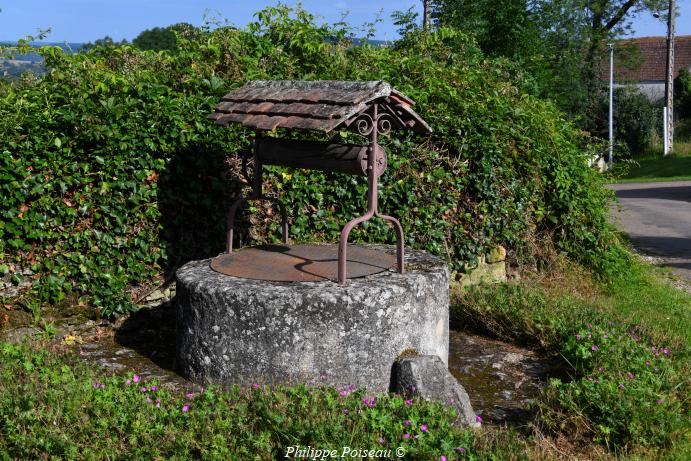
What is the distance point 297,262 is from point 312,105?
1.15m

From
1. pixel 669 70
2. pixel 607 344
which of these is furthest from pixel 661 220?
pixel 669 70

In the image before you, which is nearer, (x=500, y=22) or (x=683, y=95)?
(x=500, y=22)

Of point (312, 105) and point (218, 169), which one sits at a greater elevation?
point (312, 105)

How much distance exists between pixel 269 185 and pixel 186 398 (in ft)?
8.31

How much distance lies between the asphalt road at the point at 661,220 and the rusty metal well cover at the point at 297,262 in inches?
173

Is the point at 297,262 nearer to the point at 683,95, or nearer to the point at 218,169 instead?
the point at 218,169

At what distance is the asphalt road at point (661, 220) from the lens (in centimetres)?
1070

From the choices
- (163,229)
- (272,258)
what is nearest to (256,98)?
(272,258)

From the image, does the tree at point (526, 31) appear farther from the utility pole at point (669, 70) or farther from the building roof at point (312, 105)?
the utility pole at point (669, 70)

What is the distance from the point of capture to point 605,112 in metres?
31.9

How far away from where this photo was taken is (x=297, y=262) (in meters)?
5.24

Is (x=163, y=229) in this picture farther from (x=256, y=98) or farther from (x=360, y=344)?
(x=360, y=344)

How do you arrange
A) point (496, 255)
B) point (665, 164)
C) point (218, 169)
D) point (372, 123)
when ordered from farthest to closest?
1. point (665, 164)
2. point (496, 255)
3. point (218, 169)
4. point (372, 123)

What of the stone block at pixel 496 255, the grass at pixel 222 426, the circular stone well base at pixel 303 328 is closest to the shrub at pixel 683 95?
the stone block at pixel 496 255
